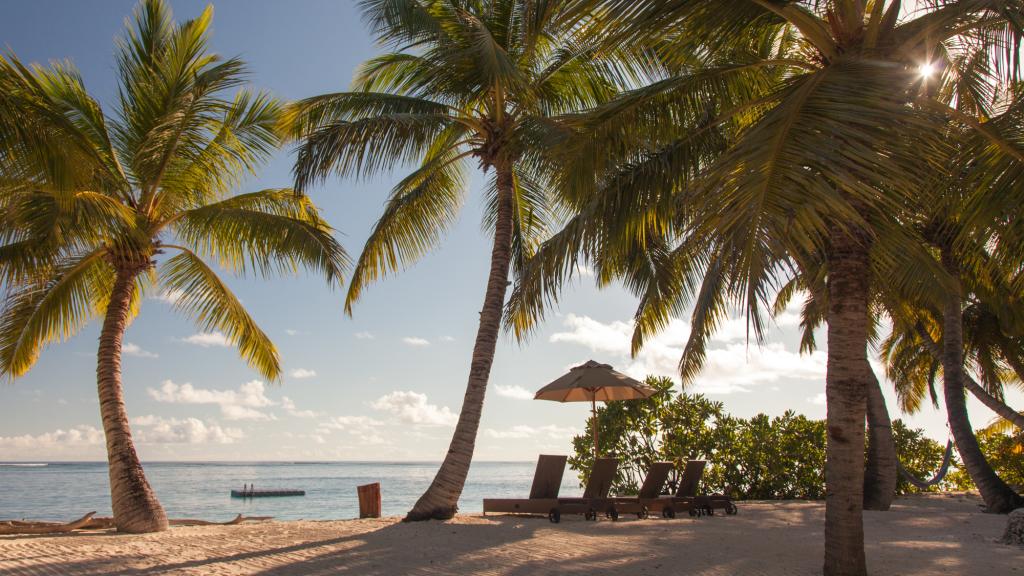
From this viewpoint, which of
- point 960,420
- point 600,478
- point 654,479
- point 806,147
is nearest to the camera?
point 806,147

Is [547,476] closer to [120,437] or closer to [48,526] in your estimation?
[120,437]

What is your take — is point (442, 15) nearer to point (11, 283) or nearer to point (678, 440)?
point (11, 283)

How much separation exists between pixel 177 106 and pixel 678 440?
9868mm

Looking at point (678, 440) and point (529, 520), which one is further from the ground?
point (678, 440)

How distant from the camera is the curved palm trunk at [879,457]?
10.7 meters

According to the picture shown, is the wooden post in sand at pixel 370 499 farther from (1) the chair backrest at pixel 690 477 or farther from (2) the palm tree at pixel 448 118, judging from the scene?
(1) the chair backrest at pixel 690 477

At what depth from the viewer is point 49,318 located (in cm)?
1075

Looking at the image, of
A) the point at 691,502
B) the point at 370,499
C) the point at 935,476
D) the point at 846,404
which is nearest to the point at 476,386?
the point at 370,499

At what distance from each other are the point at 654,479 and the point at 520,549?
13.1 ft

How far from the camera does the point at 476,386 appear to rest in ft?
30.6

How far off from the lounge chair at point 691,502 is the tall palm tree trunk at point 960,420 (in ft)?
12.1

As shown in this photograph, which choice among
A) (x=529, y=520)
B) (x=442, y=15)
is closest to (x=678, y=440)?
(x=529, y=520)

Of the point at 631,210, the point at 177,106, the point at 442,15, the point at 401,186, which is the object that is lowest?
the point at 631,210

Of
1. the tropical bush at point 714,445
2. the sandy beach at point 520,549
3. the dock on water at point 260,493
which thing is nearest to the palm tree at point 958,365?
the sandy beach at point 520,549
